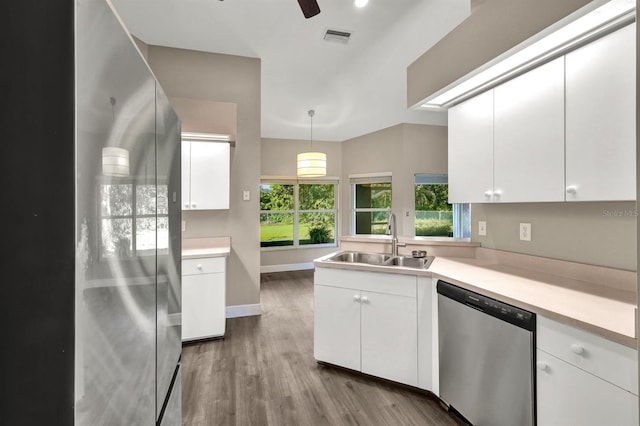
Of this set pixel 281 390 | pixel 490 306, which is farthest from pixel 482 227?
pixel 281 390

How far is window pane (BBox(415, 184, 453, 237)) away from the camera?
592cm

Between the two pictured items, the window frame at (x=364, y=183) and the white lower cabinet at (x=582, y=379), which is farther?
the window frame at (x=364, y=183)

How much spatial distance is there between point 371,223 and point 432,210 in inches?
51.2

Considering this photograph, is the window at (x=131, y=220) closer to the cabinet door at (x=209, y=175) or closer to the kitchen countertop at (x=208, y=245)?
the kitchen countertop at (x=208, y=245)

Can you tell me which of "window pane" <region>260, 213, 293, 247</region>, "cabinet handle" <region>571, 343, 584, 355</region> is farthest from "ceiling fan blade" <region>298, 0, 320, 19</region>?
"window pane" <region>260, 213, 293, 247</region>

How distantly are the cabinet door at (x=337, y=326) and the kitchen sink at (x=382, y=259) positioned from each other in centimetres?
31

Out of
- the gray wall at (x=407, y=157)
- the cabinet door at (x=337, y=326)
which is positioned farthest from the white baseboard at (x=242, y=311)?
the gray wall at (x=407, y=157)

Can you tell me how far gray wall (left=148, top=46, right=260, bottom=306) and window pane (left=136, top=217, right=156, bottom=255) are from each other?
2.79m

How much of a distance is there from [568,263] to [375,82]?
10.0ft

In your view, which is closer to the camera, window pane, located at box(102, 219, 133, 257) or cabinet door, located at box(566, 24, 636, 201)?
window pane, located at box(102, 219, 133, 257)

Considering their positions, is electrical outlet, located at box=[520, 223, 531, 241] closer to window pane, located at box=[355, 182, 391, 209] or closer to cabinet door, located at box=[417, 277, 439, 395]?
cabinet door, located at box=[417, 277, 439, 395]

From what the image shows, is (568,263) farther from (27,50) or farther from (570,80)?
(27,50)

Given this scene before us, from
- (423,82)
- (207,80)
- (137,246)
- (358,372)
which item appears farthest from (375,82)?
(137,246)

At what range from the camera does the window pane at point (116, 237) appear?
0.53 meters
